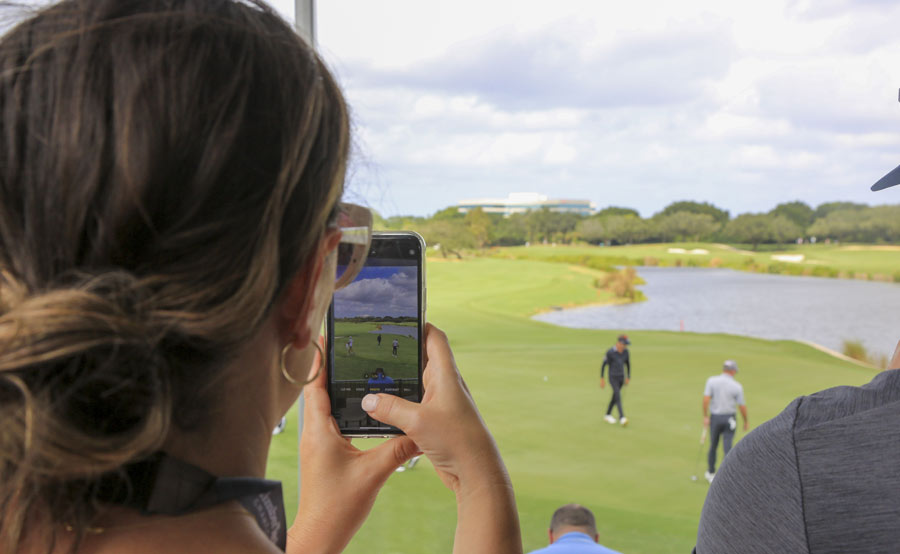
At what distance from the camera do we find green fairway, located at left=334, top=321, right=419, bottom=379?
85 centimetres

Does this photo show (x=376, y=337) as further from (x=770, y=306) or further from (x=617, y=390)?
(x=770, y=306)

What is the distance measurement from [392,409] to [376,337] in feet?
0.60

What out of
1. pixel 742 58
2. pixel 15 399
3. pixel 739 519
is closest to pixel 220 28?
pixel 15 399

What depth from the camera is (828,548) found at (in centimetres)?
52

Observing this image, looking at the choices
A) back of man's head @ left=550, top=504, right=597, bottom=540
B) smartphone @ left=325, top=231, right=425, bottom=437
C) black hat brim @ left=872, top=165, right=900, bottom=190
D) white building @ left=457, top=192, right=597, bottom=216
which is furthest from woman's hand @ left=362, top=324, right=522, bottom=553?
white building @ left=457, top=192, right=597, bottom=216

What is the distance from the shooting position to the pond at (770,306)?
6.57 m

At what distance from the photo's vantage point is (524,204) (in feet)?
19.2

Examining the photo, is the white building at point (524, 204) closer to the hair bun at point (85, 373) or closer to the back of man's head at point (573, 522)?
the back of man's head at point (573, 522)

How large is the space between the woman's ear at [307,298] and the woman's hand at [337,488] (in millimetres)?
177

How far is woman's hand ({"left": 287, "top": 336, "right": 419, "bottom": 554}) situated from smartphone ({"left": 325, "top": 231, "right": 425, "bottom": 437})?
0.09 meters

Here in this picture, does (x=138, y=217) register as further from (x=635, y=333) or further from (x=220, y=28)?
(x=635, y=333)

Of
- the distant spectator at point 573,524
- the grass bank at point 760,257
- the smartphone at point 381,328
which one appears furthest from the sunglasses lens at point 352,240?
the grass bank at point 760,257

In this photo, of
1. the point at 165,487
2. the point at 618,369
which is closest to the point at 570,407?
the point at 618,369

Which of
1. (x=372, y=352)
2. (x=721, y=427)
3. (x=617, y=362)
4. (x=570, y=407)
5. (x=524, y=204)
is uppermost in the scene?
(x=524, y=204)
